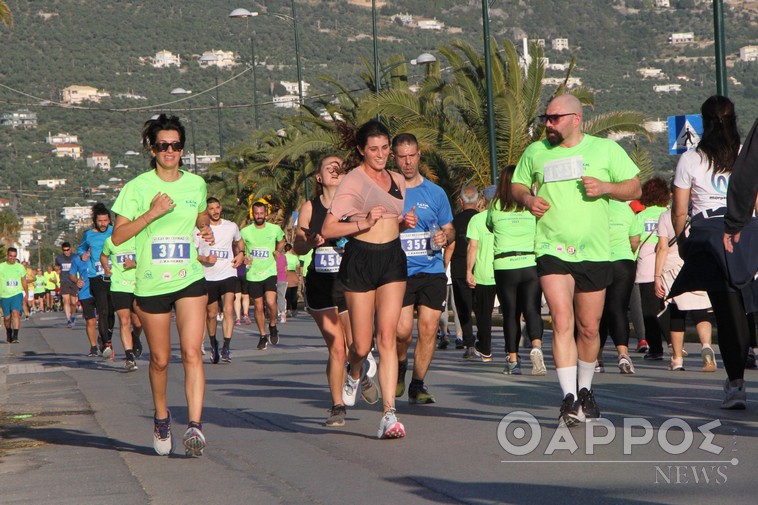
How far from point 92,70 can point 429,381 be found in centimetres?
10367

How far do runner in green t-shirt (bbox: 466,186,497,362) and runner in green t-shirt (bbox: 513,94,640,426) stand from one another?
617 centimetres

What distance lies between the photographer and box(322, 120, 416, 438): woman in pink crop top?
343 inches

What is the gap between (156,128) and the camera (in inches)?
338

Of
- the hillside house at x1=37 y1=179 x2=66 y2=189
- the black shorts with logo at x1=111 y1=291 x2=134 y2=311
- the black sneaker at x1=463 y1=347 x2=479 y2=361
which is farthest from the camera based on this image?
the hillside house at x1=37 y1=179 x2=66 y2=189

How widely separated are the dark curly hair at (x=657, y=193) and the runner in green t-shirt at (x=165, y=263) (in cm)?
759

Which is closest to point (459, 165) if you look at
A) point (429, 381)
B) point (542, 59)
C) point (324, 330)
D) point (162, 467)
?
point (542, 59)

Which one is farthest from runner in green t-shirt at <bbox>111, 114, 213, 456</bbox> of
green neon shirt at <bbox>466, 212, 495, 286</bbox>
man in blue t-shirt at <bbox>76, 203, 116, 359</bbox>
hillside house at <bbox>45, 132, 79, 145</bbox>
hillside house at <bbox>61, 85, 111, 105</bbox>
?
hillside house at <bbox>45, 132, 79, 145</bbox>

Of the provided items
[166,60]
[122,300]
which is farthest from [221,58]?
[122,300]

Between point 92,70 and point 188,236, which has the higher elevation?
point 92,70

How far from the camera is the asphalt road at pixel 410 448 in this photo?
673cm

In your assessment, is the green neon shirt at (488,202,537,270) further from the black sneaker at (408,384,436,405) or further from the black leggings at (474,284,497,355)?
the black sneaker at (408,384,436,405)

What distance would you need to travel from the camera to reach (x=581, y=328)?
29.2ft

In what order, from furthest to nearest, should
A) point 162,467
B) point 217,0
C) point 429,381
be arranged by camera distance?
point 217,0, point 429,381, point 162,467

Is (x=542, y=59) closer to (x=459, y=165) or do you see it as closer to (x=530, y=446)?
(x=459, y=165)
